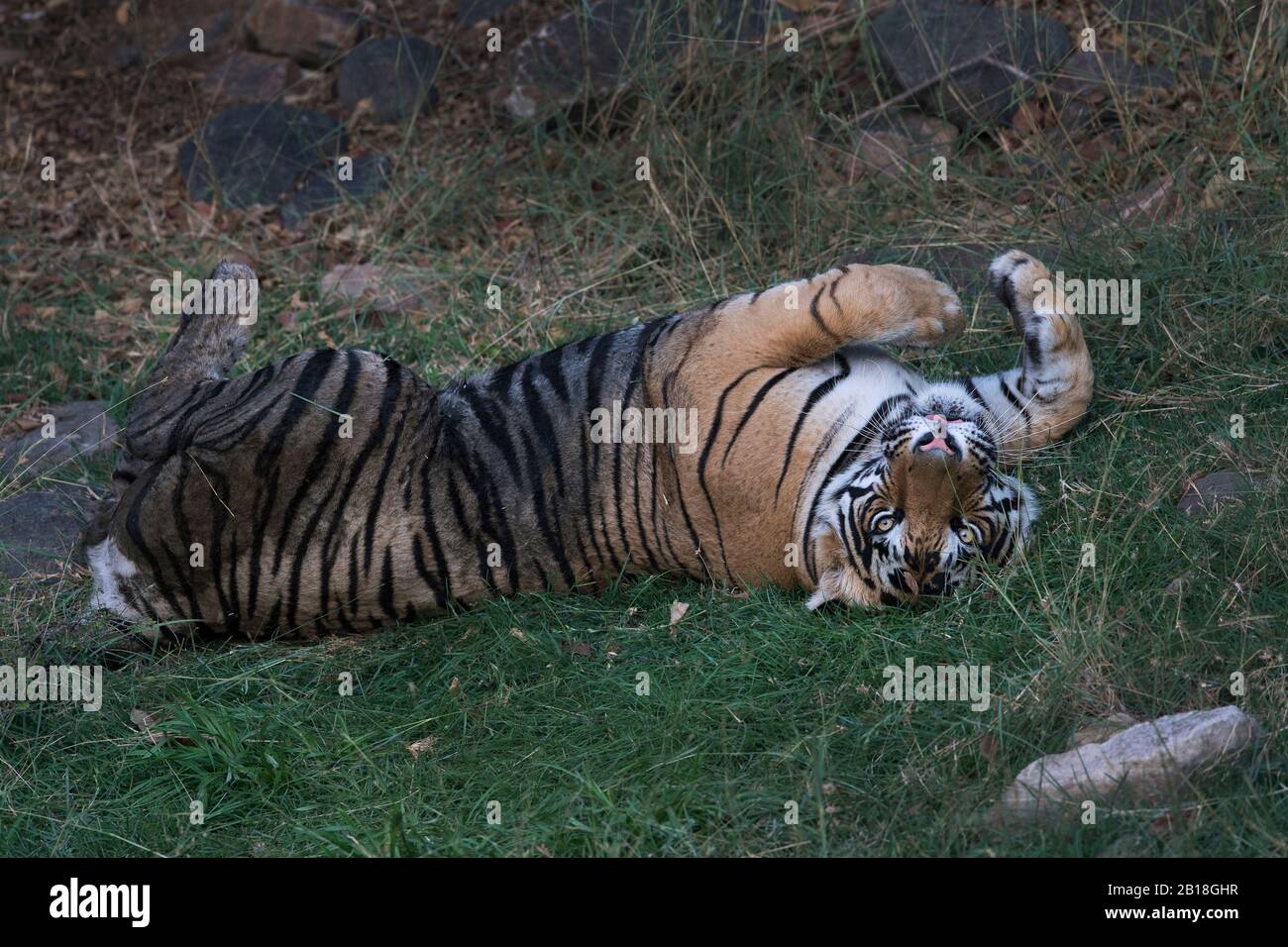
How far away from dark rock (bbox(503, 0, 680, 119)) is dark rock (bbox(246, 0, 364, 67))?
1479 millimetres

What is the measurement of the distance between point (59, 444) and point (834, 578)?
3.13 m

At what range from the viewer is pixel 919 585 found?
13.0ft

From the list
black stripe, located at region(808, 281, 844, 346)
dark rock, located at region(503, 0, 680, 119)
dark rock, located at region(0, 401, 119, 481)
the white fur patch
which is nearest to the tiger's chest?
black stripe, located at region(808, 281, 844, 346)

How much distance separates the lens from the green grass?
336 centimetres

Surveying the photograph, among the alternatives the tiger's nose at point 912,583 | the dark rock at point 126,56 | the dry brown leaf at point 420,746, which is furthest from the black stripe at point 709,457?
the dark rock at point 126,56

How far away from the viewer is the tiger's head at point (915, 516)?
12.6 ft

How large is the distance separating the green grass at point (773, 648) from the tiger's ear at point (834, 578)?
0.24ft

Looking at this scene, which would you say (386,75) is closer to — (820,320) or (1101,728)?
(820,320)

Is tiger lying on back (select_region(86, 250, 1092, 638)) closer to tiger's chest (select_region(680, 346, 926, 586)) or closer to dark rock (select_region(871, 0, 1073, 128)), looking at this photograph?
tiger's chest (select_region(680, 346, 926, 586))

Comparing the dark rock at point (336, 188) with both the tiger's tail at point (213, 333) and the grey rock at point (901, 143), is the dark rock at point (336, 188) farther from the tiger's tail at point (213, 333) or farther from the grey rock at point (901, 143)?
the grey rock at point (901, 143)

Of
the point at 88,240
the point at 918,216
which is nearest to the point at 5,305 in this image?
the point at 88,240

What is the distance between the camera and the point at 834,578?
406 centimetres

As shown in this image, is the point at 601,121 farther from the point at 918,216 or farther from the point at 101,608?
the point at 101,608

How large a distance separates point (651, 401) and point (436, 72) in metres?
3.46
